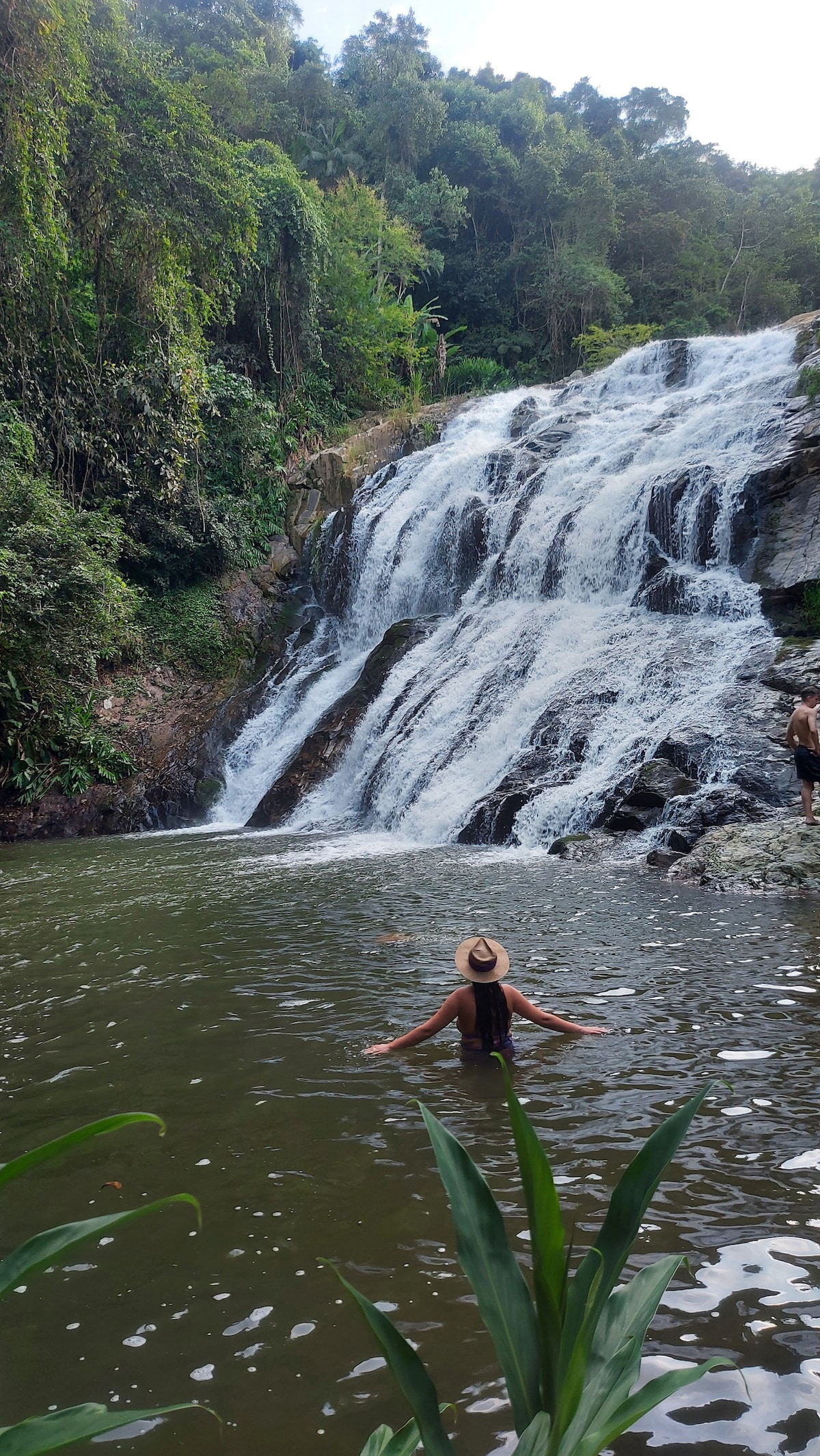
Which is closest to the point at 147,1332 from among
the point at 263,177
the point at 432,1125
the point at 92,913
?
the point at 432,1125

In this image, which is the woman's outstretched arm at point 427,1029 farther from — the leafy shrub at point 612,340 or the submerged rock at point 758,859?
the leafy shrub at point 612,340

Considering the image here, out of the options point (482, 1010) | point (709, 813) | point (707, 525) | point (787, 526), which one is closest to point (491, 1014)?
point (482, 1010)

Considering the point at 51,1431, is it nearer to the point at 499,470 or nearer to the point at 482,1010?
the point at 482,1010

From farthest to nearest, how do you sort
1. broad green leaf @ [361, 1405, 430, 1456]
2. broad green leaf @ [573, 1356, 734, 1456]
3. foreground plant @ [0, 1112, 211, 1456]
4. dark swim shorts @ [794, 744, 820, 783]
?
1. dark swim shorts @ [794, 744, 820, 783]
2. broad green leaf @ [361, 1405, 430, 1456]
3. broad green leaf @ [573, 1356, 734, 1456]
4. foreground plant @ [0, 1112, 211, 1456]

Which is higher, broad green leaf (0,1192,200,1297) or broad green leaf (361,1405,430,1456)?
broad green leaf (0,1192,200,1297)

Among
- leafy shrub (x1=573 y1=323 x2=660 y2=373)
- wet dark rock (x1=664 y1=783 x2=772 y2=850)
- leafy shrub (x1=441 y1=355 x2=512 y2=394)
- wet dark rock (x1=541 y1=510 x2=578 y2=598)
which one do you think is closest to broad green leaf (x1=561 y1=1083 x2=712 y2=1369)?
wet dark rock (x1=664 y1=783 x2=772 y2=850)

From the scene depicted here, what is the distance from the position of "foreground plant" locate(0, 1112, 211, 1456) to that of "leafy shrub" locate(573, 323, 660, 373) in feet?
101

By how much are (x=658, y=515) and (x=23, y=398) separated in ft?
41.3

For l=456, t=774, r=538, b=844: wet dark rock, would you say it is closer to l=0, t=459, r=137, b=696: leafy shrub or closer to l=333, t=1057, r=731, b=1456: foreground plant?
l=0, t=459, r=137, b=696: leafy shrub

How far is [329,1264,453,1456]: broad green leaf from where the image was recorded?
1.17 m

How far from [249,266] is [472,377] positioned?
Answer: 38.7ft

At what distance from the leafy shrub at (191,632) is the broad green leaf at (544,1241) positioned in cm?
2030

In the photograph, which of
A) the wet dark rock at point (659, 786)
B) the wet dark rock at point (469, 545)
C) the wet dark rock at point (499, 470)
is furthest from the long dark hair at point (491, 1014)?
the wet dark rock at point (499, 470)

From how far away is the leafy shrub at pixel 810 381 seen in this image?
52.2 feet
